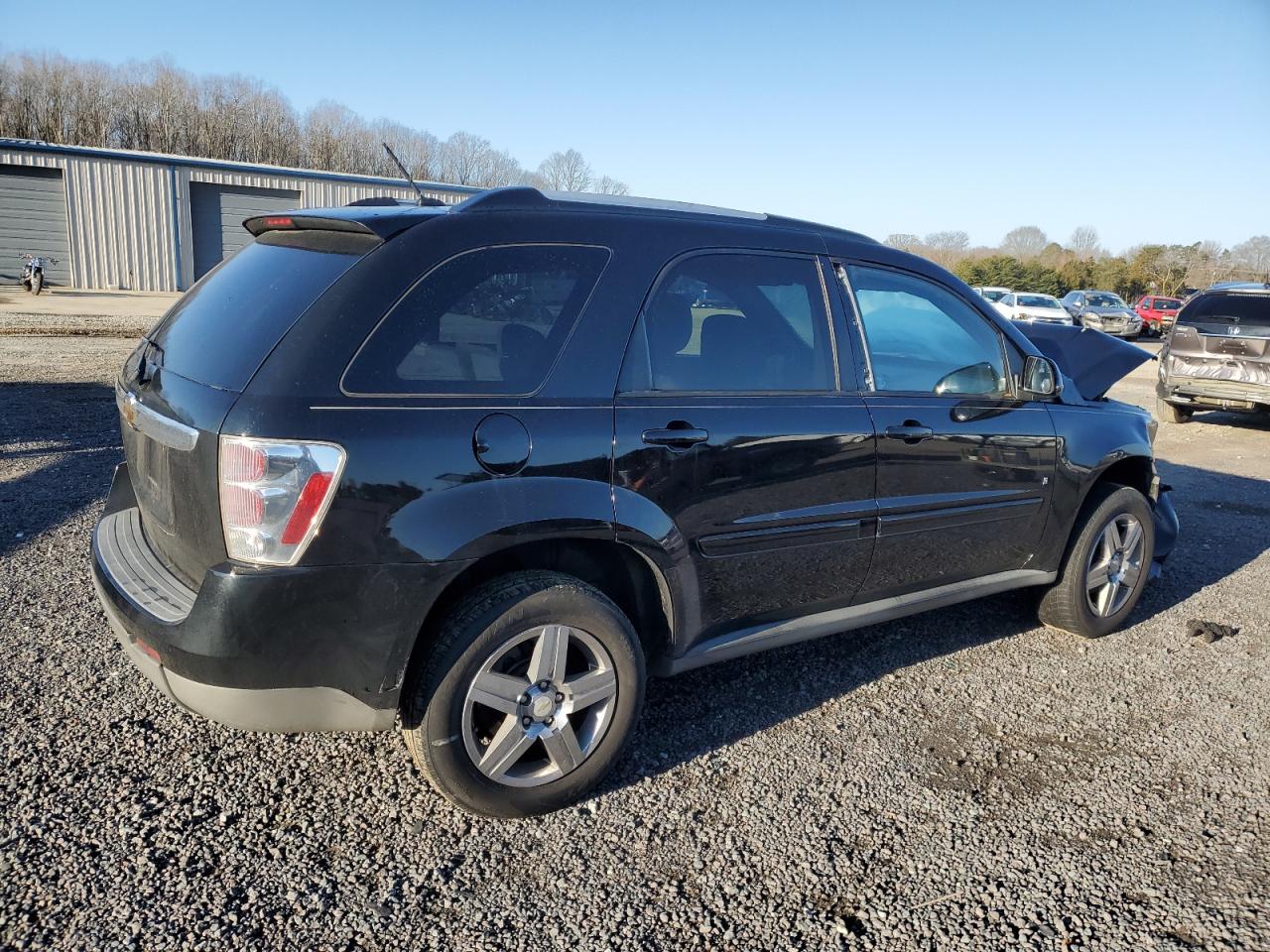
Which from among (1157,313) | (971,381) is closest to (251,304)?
(971,381)

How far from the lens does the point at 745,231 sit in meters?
3.35

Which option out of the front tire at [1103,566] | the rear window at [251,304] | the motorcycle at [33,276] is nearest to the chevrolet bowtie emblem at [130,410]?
the rear window at [251,304]

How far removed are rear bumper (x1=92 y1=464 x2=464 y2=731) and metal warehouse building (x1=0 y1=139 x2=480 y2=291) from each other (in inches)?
1040

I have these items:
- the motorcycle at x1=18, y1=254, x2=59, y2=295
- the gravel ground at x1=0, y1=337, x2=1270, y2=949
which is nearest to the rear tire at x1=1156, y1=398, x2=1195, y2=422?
the gravel ground at x1=0, y1=337, x2=1270, y2=949

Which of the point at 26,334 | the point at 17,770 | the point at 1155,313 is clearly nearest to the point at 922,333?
the point at 17,770

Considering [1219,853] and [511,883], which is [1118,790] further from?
[511,883]

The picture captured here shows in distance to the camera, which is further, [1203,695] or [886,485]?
[1203,695]

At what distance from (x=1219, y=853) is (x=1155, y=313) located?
34991 millimetres

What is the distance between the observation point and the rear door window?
3.01m

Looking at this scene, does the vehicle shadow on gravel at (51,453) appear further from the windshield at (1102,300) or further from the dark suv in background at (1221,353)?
the windshield at (1102,300)

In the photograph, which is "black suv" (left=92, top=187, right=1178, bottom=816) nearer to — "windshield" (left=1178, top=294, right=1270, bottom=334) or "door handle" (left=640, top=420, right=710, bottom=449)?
"door handle" (left=640, top=420, right=710, bottom=449)

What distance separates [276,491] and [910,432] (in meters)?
2.34

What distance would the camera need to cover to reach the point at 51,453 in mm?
6793

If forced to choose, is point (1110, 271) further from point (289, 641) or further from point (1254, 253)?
point (289, 641)
